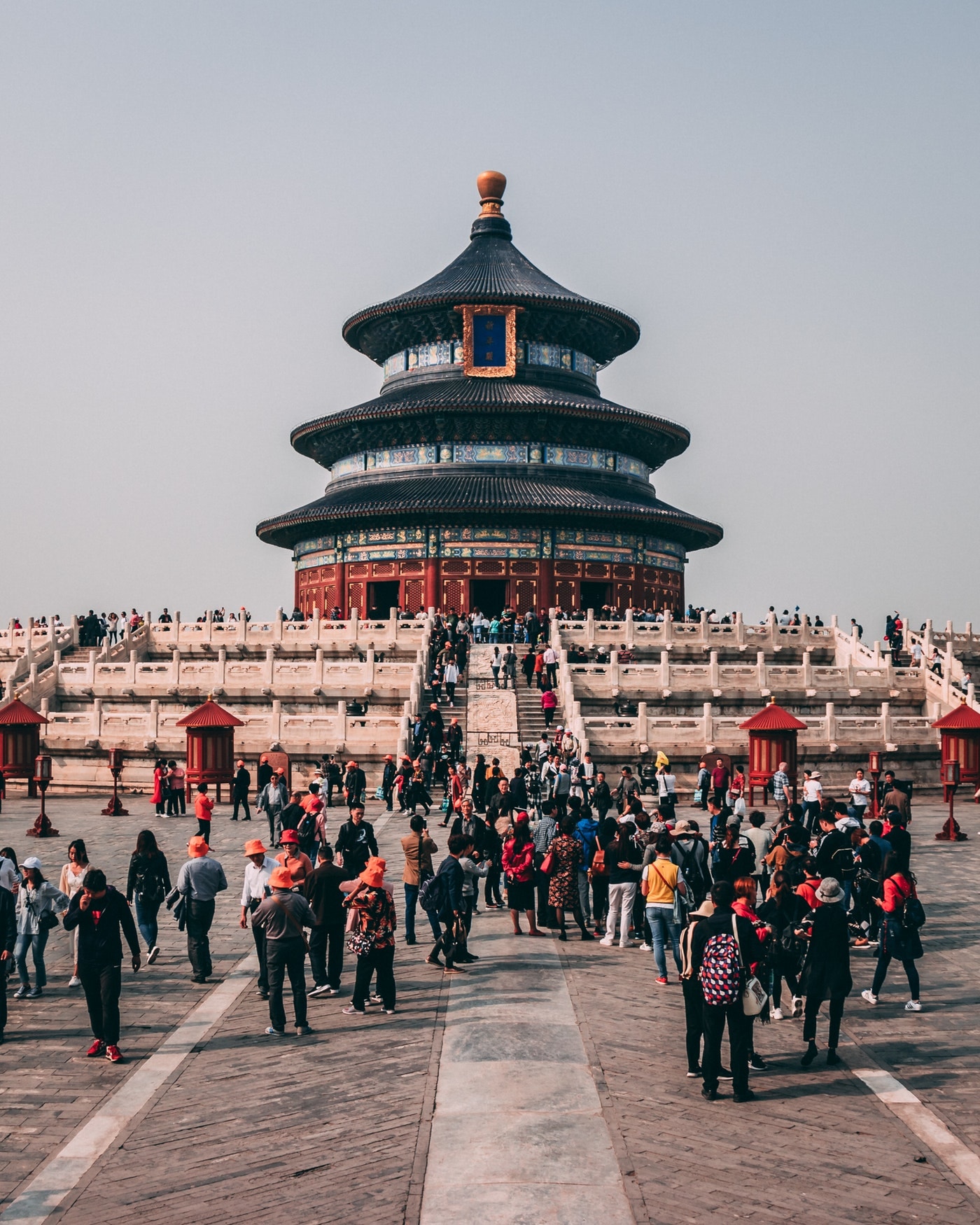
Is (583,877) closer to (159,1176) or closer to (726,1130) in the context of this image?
(726,1130)

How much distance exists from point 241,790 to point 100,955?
1592cm

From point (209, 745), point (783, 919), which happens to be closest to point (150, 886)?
point (783, 919)

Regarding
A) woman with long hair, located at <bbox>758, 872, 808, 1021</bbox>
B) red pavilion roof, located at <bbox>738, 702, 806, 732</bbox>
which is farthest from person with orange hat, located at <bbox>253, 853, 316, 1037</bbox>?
red pavilion roof, located at <bbox>738, 702, 806, 732</bbox>

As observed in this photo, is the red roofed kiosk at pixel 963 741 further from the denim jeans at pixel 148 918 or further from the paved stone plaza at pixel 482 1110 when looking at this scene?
the denim jeans at pixel 148 918

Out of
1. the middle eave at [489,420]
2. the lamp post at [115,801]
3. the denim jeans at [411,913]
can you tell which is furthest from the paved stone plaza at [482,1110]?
the middle eave at [489,420]

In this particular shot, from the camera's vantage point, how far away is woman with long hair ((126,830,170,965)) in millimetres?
14648

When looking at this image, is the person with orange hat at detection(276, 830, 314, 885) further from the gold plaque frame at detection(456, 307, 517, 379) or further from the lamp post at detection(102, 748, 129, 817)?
the gold plaque frame at detection(456, 307, 517, 379)

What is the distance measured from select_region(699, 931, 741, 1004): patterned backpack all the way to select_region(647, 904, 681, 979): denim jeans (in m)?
3.47

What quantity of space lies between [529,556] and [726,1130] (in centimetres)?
4213

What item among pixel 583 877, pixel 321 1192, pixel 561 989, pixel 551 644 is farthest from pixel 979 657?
pixel 321 1192

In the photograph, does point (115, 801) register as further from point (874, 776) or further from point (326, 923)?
point (326, 923)

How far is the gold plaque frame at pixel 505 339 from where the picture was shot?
56.1 meters

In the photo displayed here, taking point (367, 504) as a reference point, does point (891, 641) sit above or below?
below

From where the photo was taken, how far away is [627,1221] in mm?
8258
